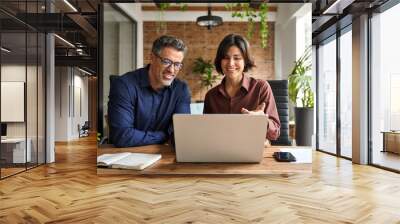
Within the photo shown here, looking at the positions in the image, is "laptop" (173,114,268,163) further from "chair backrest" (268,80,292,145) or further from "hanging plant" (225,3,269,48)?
"hanging plant" (225,3,269,48)

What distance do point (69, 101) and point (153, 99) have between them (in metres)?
3.93

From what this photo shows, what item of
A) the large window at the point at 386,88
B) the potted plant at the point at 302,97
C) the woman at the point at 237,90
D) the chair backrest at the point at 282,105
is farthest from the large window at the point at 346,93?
the woman at the point at 237,90

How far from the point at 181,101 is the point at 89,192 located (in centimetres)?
105

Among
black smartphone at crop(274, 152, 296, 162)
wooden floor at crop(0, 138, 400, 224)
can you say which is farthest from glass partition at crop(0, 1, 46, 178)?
black smartphone at crop(274, 152, 296, 162)

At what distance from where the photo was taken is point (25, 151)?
512 centimetres

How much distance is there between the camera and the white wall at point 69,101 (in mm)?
6199

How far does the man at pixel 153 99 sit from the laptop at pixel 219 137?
24cm

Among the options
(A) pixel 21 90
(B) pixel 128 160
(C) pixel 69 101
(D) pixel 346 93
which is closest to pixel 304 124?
(B) pixel 128 160

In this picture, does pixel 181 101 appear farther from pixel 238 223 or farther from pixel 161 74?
pixel 238 223

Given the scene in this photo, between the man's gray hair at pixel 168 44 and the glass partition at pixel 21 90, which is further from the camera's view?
the glass partition at pixel 21 90

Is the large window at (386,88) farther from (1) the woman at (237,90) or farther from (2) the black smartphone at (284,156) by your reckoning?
(1) the woman at (237,90)

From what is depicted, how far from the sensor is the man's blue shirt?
326cm

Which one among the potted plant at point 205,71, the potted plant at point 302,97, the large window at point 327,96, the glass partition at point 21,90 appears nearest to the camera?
the potted plant at point 205,71

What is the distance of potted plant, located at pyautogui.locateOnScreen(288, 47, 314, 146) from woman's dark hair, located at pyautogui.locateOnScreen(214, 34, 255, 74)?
44 cm
